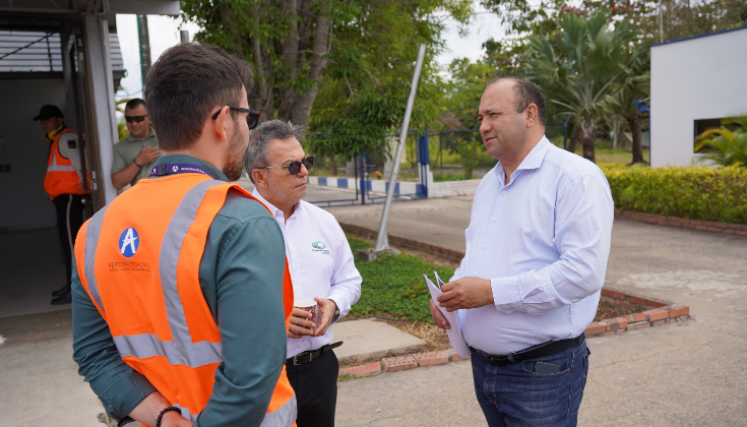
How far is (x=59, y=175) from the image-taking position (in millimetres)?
6371

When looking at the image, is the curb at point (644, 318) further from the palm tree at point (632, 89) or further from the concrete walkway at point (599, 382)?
the palm tree at point (632, 89)

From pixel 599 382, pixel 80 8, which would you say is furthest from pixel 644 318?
pixel 80 8

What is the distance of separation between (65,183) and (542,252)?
5.74 meters

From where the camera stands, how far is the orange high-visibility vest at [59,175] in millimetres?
6371

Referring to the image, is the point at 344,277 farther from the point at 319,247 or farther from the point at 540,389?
the point at 540,389

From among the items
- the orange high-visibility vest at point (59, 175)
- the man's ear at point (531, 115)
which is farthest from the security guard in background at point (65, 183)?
the man's ear at point (531, 115)

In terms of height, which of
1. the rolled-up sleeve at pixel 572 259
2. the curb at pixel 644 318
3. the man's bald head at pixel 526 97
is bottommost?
the curb at pixel 644 318

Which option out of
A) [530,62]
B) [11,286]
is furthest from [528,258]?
[530,62]

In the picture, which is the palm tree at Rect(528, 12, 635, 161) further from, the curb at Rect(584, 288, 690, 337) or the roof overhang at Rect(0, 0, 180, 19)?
the roof overhang at Rect(0, 0, 180, 19)

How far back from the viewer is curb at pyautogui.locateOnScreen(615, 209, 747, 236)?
33.3ft

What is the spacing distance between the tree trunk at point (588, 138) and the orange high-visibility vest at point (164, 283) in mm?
21765

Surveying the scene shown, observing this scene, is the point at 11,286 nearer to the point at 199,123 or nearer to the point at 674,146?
the point at 199,123

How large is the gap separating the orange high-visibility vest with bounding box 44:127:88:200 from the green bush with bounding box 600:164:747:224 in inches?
401

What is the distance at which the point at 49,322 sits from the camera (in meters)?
5.86
